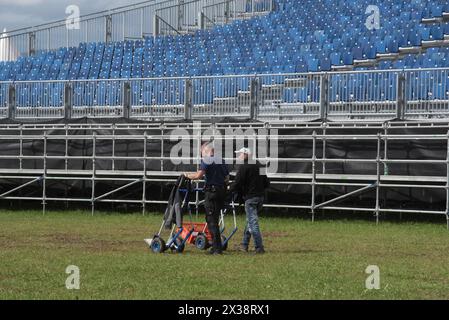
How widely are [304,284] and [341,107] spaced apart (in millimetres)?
13282

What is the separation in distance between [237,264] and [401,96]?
1074cm

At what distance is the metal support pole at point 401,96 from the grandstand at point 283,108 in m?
0.04

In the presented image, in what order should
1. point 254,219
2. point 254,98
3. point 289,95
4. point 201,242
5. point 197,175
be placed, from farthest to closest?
1. point 254,98
2. point 289,95
3. point 201,242
4. point 254,219
5. point 197,175

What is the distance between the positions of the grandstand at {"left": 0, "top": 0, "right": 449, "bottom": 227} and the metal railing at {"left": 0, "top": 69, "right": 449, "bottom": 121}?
33mm

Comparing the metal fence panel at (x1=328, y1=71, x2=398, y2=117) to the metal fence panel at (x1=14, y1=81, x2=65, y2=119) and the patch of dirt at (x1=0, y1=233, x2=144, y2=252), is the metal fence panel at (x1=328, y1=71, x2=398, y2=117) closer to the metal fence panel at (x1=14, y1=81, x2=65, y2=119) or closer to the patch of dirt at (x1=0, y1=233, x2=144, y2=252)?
the patch of dirt at (x1=0, y1=233, x2=144, y2=252)

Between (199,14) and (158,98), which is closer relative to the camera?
(158,98)

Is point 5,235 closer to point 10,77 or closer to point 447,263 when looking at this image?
point 447,263

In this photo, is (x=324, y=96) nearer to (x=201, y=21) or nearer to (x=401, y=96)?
(x=401, y=96)

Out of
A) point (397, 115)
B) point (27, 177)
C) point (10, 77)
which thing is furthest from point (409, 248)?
point (10, 77)

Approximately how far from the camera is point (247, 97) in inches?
1076

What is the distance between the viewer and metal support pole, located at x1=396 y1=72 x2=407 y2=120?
80.7 ft
